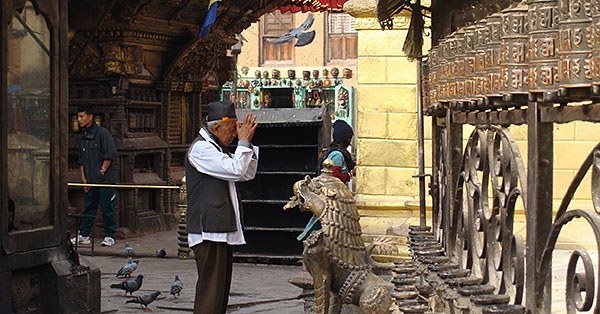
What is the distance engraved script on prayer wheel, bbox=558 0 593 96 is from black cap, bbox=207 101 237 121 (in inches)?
223

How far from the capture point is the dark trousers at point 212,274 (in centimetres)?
834

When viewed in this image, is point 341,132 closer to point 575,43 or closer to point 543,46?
point 543,46

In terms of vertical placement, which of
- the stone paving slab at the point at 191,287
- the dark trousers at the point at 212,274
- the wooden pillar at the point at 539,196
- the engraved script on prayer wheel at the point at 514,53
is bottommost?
the stone paving slab at the point at 191,287

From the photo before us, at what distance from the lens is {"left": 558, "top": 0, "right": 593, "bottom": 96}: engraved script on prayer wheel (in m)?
3.02

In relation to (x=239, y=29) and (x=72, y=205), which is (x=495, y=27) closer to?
(x=72, y=205)

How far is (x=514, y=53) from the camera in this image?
362 centimetres

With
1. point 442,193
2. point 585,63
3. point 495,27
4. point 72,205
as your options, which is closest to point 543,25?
point 585,63

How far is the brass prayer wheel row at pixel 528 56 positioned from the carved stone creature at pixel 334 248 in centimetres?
418

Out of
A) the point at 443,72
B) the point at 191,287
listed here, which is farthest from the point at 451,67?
the point at 191,287

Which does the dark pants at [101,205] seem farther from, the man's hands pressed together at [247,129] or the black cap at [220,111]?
the man's hands pressed together at [247,129]

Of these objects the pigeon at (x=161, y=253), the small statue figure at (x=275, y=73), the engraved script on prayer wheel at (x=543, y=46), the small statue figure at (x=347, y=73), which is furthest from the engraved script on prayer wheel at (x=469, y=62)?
the small statue figure at (x=275, y=73)

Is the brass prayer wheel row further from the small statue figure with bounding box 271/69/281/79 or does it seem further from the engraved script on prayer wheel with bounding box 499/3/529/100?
the small statue figure with bounding box 271/69/281/79

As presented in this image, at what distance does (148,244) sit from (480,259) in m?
12.9

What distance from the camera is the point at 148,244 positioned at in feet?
56.2
